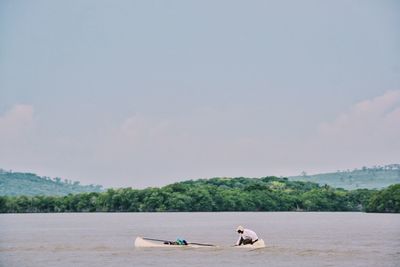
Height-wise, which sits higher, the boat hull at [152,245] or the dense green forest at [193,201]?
the dense green forest at [193,201]

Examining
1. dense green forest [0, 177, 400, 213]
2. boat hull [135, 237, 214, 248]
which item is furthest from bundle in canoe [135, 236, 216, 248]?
dense green forest [0, 177, 400, 213]

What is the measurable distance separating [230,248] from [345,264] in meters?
10.9

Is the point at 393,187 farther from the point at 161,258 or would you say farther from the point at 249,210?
the point at 161,258

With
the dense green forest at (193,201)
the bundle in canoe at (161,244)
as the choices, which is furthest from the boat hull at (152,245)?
the dense green forest at (193,201)

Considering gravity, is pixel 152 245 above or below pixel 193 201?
below

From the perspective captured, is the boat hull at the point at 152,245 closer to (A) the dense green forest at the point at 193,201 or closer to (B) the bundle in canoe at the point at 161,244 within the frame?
(B) the bundle in canoe at the point at 161,244

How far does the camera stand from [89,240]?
6700 centimetres

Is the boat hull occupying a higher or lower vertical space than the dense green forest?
lower

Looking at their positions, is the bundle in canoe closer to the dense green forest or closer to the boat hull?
the boat hull

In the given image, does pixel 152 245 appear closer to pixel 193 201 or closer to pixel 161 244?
pixel 161 244

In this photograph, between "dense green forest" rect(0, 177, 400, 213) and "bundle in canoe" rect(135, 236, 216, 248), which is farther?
"dense green forest" rect(0, 177, 400, 213)

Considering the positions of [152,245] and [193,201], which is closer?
[152,245]

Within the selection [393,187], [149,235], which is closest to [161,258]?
[149,235]

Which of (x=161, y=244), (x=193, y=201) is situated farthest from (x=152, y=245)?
(x=193, y=201)
